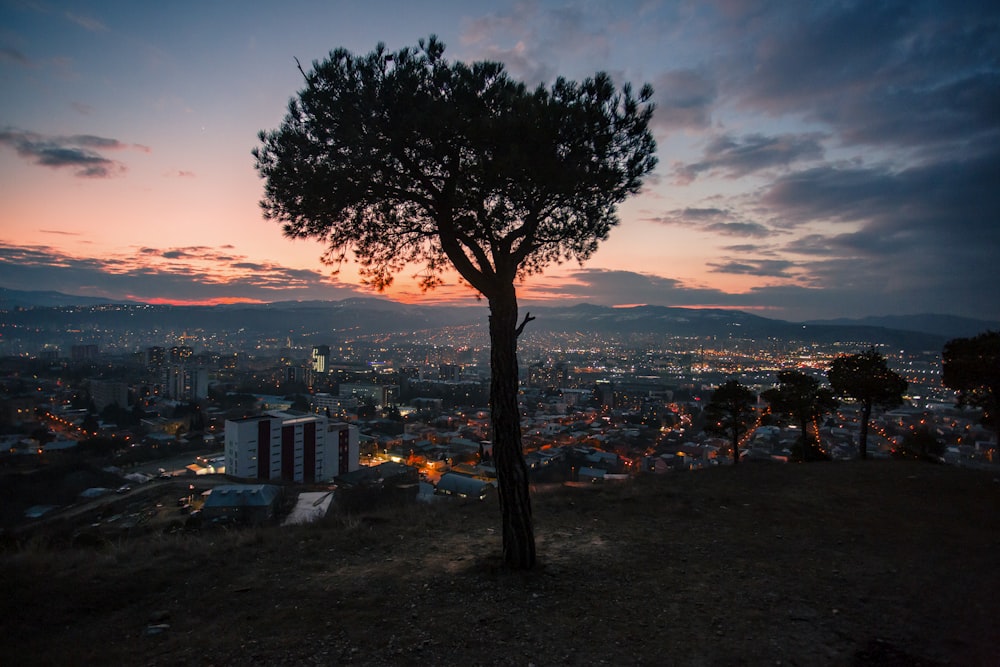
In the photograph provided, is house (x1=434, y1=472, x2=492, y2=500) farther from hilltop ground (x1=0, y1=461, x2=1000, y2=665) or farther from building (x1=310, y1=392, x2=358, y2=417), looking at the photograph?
building (x1=310, y1=392, x2=358, y2=417)

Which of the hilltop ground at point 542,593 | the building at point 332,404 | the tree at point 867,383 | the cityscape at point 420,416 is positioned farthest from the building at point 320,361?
the hilltop ground at point 542,593

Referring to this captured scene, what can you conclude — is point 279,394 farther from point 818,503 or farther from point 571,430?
point 818,503

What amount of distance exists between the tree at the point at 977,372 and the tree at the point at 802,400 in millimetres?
3366

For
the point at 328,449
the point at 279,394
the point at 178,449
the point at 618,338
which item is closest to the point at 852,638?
the point at 328,449

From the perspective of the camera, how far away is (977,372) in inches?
444

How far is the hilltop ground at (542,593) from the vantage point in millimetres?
3457

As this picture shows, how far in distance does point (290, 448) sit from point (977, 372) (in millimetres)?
31836

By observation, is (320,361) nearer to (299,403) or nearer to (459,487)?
(299,403)

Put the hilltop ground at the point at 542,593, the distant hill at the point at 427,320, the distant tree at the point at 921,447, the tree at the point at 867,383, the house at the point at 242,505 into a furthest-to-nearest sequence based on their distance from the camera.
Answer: the distant hill at the point at 427,320
the distant tree at the point at 921,447
the house at the point at 242,505
the tree at the point at 867,383
the hilltop ground at the point at 542,593

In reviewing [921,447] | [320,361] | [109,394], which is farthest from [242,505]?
[320,361]

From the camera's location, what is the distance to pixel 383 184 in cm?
551

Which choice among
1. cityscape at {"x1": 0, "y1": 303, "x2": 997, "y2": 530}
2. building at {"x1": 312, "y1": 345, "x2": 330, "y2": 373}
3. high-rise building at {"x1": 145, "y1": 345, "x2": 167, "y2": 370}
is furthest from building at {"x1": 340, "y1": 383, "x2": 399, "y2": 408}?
high-rise building at {"x1": 145, "y1": 345, "x2": 167, "y2": 370}

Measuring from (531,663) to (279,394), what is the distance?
6044 centimetres

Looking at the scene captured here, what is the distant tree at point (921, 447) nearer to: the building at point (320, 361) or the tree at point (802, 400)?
the tree at point (802, 400)
